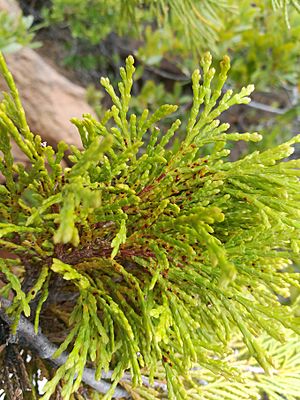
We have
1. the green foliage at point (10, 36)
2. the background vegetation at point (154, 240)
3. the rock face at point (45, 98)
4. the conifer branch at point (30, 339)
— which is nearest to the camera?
the background vegetation at point (154, 240)

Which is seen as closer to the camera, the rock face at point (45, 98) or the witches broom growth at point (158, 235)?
the witches broom growth at point (158, 235)

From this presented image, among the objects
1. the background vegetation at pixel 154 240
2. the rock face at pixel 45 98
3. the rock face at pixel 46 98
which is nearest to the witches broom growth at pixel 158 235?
the background vegetation at pixel 154 240

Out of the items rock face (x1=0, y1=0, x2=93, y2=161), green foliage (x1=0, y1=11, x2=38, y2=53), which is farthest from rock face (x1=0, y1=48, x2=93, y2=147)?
green foliage (x1=0, y1=11, x2=38, y2=53)

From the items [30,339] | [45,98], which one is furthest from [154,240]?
[45,98]

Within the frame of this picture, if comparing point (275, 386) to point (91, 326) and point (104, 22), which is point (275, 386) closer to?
point (91, 326)

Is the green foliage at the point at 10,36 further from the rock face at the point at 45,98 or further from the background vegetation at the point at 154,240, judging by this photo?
the background vegetation at the point at 154,240

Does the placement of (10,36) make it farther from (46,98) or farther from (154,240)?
(154,240)

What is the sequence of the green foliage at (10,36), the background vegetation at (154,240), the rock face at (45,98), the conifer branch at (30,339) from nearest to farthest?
the background vegetation at (154,240) → the conifer branch at (30,339) → the green foliage at (10,36) → the rock face at (45,98)

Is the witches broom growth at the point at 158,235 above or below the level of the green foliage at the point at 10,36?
below


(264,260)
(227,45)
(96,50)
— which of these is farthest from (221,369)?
(96,50)
